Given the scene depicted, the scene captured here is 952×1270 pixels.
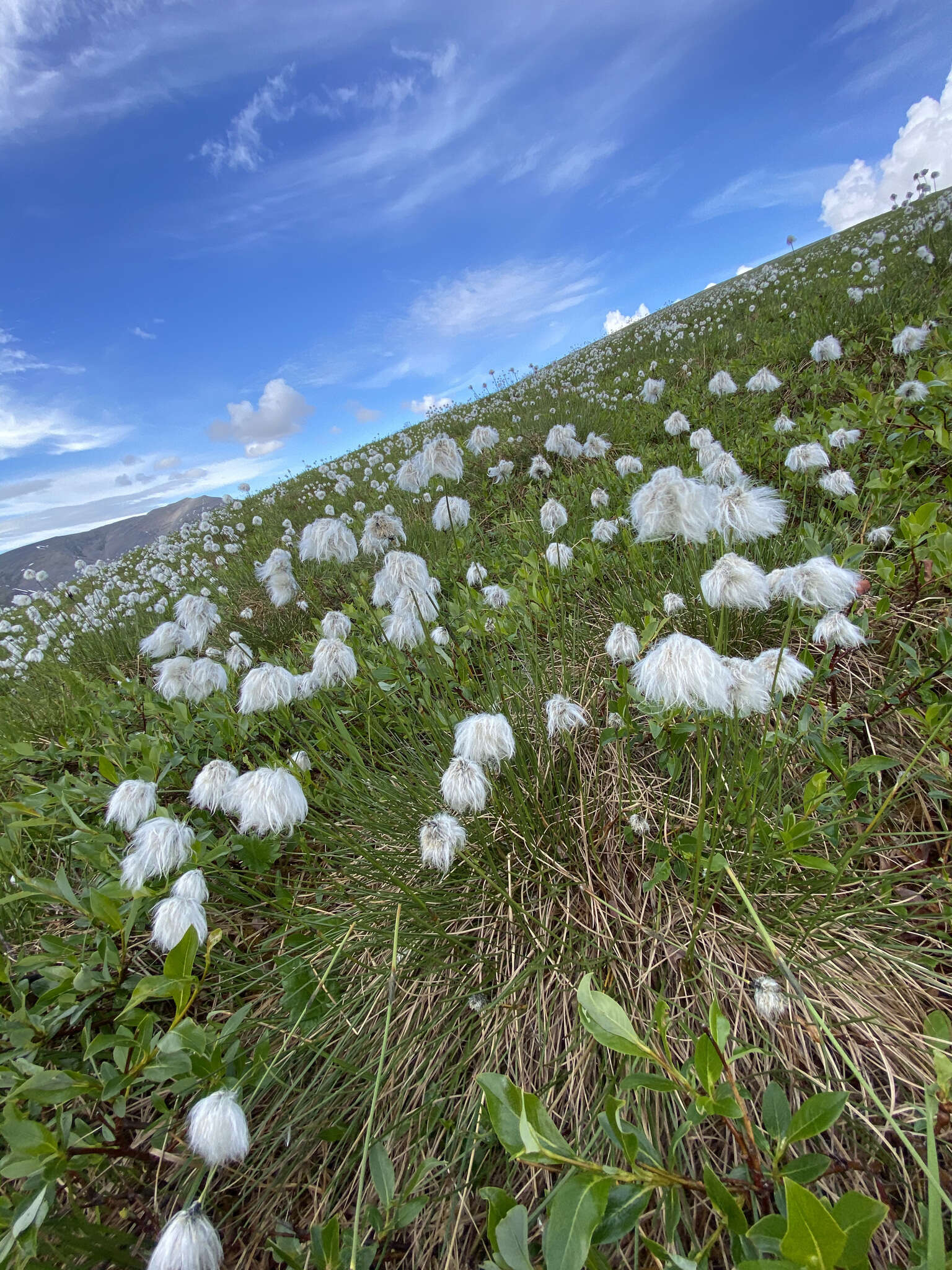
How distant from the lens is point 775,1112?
108 centimetres

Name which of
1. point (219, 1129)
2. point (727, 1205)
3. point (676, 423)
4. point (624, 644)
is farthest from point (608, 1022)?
point (676, 423)

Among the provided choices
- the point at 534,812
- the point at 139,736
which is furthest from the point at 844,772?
the point at 139,736

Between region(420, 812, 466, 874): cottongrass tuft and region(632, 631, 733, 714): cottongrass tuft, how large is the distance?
0.81 meters

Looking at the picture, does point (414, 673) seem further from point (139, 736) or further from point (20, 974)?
point (20, 974)

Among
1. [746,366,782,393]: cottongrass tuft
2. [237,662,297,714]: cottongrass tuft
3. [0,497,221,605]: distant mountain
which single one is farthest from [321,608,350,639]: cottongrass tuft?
[0,497,221,605]: distant mountain

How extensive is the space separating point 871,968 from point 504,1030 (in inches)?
48.8

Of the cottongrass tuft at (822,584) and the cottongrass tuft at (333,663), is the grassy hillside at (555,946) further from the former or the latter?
the cottongrass tuft at (333,663)

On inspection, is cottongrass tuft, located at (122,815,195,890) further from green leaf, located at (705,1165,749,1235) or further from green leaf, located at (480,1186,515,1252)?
green leaf, located at (705,1165,749,1235)

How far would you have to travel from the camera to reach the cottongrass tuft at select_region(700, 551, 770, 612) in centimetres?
171

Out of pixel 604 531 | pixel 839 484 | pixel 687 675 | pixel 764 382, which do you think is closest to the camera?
pixel 687 675

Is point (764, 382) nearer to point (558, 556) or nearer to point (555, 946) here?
point (558, 556)

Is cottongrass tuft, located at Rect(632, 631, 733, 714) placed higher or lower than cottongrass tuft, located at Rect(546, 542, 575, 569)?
lower

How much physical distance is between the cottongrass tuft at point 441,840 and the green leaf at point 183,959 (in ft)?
2.20

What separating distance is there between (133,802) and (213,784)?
33 centimetres
